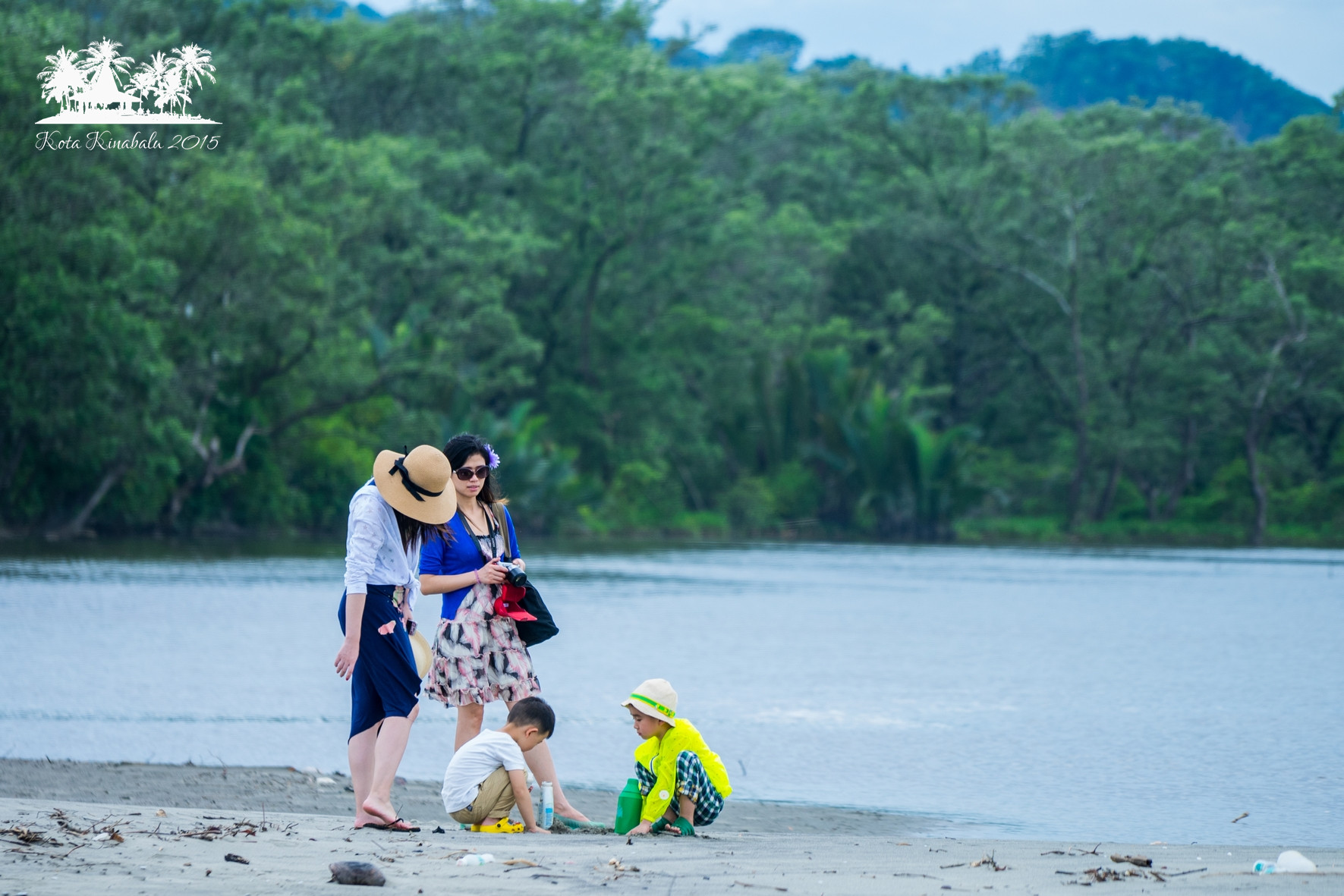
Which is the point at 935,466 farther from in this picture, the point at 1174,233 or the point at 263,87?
the point at 263,87

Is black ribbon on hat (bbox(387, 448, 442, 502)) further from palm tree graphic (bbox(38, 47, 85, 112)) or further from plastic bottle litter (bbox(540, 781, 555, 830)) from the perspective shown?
palm tree graphic (bbox(38, 47, 85, 112))

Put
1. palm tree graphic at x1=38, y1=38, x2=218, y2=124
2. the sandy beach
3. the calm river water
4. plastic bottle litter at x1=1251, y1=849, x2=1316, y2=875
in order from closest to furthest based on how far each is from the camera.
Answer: the sandy beach
plastic bottle litter at x1=1251, y1=849, x2=1316, y2=875
the calm river water
palm tree graphic at x1=38, y1=38, x2=218, y2=124

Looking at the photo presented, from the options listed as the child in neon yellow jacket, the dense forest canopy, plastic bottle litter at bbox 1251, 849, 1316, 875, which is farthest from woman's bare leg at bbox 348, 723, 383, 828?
the dense forest canopy

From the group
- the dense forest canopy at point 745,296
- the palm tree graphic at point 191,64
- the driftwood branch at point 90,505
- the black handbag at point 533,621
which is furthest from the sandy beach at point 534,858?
the palm tree graphic at point 191,64

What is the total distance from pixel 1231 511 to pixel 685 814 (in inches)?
1992

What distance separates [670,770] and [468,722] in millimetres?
999

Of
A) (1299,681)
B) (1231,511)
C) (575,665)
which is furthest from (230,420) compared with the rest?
(1231,511)

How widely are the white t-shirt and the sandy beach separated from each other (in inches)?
6.3

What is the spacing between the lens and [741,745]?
998 cm

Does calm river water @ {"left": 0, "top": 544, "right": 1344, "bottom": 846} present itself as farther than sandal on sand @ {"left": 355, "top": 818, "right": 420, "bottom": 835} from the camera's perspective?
Yes

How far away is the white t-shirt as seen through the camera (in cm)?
631

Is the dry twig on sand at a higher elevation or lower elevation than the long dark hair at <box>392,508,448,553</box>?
lower

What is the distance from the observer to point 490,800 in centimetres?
634

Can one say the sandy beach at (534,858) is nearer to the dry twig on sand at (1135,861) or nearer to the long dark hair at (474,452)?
the dry twig on sand at (1135,861)
